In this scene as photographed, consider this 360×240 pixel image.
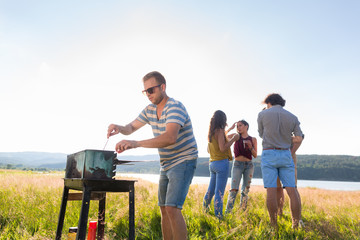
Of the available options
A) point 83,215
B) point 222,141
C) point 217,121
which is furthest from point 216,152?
point 83,215

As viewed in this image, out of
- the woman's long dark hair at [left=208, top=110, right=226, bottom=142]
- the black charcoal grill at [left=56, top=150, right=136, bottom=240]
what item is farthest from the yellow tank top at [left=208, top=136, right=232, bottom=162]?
the black charcoal grill at [left=56, top=150, right=136, bottom=240]

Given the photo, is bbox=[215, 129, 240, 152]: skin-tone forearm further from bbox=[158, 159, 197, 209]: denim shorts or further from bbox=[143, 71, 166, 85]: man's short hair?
bbox=[143, 71, 166, 85]: man's short hair

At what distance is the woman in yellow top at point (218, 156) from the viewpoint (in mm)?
4738

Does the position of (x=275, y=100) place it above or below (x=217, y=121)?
above

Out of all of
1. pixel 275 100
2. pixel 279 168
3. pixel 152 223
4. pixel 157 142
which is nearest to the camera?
pixel 157 142

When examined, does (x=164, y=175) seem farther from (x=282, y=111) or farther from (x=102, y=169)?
(x=282, y=111)

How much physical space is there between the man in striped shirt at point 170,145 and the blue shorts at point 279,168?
5.69 feet

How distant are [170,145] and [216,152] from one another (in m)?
2.29

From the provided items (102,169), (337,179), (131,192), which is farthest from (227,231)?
(337,179)

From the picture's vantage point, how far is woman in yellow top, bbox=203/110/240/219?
15.5 ft

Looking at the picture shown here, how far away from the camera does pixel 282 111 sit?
4.25 metres

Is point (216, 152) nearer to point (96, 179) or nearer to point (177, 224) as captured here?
point (177, 224)

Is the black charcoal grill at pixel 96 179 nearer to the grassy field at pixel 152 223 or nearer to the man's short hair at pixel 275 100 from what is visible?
the grassy field at pixel 152 223

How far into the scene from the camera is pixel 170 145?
284cm
